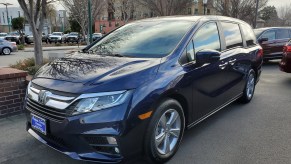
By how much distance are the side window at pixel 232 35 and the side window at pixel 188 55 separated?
1175mm

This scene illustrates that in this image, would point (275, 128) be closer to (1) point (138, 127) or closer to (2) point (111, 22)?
(1) point (138, 127)

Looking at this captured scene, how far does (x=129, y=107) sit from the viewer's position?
253cm

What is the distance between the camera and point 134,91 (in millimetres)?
2594

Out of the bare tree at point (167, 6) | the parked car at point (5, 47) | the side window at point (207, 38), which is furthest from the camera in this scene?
the bare tree at point (167, 6)

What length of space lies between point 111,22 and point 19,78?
61.6 meters

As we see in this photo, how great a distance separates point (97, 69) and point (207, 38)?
177cm

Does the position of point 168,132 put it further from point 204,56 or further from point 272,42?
point 272,42

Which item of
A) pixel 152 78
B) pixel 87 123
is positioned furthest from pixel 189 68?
pixel 87 123

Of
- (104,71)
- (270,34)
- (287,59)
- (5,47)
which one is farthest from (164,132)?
(5,47)

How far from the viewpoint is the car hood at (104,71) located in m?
2.63

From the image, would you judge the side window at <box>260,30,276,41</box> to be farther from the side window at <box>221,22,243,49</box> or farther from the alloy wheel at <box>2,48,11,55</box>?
the alloy wheel at <box>2,48,11,55</box>

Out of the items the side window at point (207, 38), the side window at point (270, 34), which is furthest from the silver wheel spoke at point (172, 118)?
the side window at point (270, 34)

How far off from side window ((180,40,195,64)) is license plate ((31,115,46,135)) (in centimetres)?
171

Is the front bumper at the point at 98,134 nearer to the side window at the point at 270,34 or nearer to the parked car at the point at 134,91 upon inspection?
the parked car at the point at 134,91
